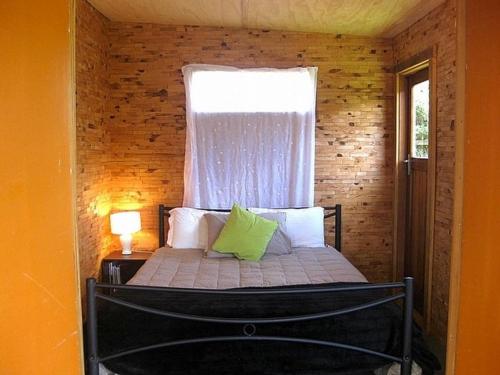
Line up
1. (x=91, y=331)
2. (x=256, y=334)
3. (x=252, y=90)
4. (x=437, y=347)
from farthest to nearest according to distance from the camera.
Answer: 1. (x=252, y=90)
2. (x=437, y=347)
3. (x=256, y=334)
4. (x=91, y=331)

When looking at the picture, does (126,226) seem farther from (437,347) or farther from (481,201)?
(481,201)

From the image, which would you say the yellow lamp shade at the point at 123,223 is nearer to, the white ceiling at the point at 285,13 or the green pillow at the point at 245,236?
the green pillow at the point at 245,236

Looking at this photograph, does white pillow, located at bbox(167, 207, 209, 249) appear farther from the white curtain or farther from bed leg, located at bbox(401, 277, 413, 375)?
bed leg, located at bbox(401, 277, 413, 375)

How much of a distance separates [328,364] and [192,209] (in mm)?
2011

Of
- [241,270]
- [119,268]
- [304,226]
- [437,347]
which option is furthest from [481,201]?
[119,268]

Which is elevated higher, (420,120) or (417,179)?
(420,120)

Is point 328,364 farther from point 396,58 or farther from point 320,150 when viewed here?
point 396,58

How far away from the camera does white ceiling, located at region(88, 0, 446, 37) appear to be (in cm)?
301

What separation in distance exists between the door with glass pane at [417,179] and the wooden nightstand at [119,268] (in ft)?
7.27

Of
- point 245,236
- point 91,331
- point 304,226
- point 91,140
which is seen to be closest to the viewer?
point 91,331

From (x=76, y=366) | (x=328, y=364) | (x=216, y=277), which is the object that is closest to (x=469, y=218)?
(x=76, y=366)

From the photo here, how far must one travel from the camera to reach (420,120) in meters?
3.51

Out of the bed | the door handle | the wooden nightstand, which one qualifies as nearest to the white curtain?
the wooden nightstand

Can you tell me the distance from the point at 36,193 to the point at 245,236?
2.37 m
